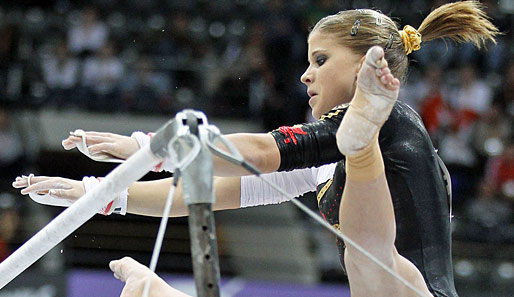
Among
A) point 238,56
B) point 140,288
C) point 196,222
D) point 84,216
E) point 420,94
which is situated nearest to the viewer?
point 196,222

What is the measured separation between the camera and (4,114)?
5328mm

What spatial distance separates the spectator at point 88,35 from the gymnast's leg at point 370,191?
4587mm

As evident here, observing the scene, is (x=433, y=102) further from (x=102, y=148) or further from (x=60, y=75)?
(x=102, y=148)

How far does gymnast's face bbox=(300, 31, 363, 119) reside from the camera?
191 cm

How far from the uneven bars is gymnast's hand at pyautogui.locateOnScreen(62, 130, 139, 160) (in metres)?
0.16

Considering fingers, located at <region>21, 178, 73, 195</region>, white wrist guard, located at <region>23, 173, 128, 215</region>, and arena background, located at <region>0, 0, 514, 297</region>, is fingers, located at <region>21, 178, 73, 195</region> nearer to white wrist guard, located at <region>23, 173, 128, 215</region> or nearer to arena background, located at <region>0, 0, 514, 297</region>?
white wrist guard, located at <region>23, 173, 128, 215</region>

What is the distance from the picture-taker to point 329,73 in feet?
6.31

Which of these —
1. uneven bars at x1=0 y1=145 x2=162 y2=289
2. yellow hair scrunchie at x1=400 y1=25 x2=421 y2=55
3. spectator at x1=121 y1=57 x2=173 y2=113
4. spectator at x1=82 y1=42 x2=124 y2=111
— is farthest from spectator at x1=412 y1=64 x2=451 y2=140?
uneven bars at x1=0 y1=145 x2=162 y2=289

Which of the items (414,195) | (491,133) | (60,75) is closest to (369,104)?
(414,195)

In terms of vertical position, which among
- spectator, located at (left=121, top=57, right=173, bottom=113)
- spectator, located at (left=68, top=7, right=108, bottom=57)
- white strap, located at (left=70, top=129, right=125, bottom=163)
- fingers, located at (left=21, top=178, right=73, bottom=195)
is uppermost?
spectator, located at (left=68, top=7, right=108, bottom=57)

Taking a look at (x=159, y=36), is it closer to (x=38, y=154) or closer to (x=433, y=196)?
(x=38, y=154)

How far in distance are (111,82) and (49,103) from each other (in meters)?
0.49

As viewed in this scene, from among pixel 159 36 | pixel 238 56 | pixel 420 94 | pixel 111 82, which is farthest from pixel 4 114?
pixel 420 94

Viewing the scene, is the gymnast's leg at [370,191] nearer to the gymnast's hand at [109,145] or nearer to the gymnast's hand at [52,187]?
the gymnast's hand at [109,145]
